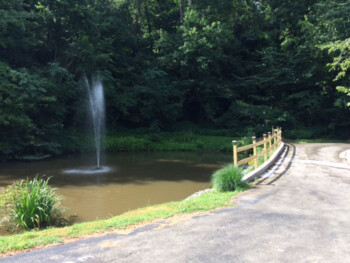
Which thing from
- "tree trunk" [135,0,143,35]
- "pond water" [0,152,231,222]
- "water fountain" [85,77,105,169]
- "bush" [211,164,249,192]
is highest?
"tree trunk" [135,0,143,35]

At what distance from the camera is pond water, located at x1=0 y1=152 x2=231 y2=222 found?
11193mm

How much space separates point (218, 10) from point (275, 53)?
8.62m

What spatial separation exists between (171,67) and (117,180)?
23.9 m

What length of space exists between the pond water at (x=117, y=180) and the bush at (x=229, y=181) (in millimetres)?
2208

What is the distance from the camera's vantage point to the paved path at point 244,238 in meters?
5.21

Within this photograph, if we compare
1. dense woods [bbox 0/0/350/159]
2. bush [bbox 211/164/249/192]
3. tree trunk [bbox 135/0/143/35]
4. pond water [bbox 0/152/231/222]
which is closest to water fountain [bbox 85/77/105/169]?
dense woods [bbox 0/0/350/159]

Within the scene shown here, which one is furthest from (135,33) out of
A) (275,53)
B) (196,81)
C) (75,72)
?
(275,53)

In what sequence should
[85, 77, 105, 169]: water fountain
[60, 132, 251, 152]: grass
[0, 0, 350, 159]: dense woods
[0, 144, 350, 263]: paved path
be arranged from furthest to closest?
[85, 77, 105, 169]: water fountain < [60, 132, 251, 152]: grass < [0, 0, 350, 159]: dense woods < [0, 144, 350, 263]: paved path

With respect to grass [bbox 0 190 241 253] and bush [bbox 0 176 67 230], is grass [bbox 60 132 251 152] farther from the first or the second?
bush [bbox 0 176 67 230]

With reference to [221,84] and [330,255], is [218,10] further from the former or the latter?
[330,255]

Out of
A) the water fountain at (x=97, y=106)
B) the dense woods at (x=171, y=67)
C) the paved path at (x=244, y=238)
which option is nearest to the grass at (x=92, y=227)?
the paved path at (x=244, y=238)

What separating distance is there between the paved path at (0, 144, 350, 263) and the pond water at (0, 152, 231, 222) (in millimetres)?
3779

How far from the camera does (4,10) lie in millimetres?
22094

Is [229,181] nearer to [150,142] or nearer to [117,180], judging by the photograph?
[117,180]
